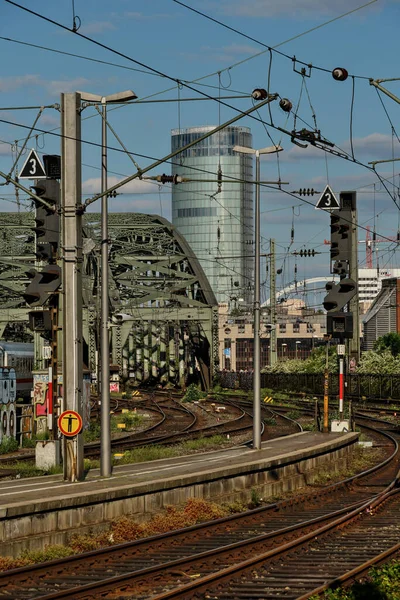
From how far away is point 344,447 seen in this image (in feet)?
100

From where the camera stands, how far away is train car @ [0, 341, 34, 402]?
1633 inches

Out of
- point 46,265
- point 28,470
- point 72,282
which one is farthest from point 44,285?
point 28,470

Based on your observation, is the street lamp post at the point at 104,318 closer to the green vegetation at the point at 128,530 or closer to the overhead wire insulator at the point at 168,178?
the overhead wire insulator at the point at 168,178

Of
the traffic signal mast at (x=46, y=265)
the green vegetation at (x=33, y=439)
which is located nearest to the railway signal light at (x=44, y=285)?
the traffic signal mast at (x=46, y=265)

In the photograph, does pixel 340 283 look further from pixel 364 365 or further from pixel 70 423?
pixel 364 365

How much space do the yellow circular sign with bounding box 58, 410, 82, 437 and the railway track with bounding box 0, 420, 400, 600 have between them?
3362mm

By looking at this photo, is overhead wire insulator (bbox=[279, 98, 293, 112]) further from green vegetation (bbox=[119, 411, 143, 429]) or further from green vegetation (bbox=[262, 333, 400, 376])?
green vegetation (bbox=[262, 333, 400, 376])

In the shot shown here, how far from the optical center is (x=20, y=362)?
153ft

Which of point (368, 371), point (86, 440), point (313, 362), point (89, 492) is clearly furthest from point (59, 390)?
point (313, 362)

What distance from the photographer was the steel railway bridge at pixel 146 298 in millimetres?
80375

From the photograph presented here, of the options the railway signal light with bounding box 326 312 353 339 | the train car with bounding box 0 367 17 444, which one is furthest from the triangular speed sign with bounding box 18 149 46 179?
the train car with bounding box 0 367 17 444

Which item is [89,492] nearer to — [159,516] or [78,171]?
[159,516]

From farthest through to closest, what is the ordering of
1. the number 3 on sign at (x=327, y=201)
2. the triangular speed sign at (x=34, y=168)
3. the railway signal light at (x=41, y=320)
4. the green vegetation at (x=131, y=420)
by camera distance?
the green vegetation at (x=131, y=420)
the number 3 on sign at (x=327, y=201)
the triangular speed sign at (x=34, y=168)
the railway signal light at (x=41, y=320)

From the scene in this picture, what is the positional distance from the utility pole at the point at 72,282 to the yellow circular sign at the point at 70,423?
301mm
